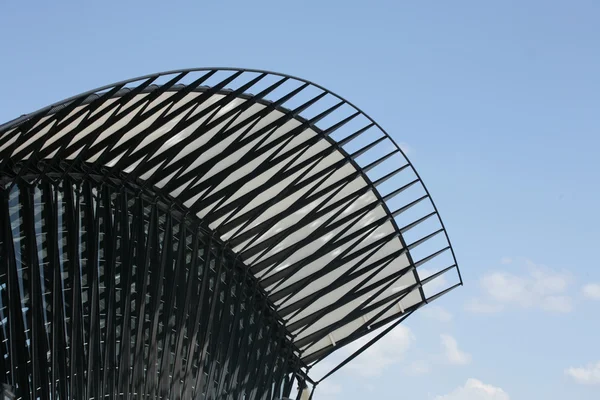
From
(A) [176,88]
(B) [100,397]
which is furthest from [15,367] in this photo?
(A) [176,88]

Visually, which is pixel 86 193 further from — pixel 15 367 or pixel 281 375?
pixel 281 375

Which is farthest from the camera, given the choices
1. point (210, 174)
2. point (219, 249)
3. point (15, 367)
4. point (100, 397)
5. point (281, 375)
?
point (281, 375)

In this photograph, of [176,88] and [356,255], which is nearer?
[176,88]

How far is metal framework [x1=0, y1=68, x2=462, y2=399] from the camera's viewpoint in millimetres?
30078

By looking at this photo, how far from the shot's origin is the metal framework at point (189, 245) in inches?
1184

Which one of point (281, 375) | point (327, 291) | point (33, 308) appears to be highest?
point (327, 291)

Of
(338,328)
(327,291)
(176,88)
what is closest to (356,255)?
(327,291)

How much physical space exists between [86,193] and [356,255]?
1459 cm

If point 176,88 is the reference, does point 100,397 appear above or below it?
below

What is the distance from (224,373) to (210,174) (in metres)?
10.3

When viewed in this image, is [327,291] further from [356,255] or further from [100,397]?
[100,397]

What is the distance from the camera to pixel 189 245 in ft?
136

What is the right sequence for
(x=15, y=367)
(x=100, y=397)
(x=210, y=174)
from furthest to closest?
(x=210, y=174) < (x=100, y=397) < (x=15, y=367)

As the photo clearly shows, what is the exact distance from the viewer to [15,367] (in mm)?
29000
